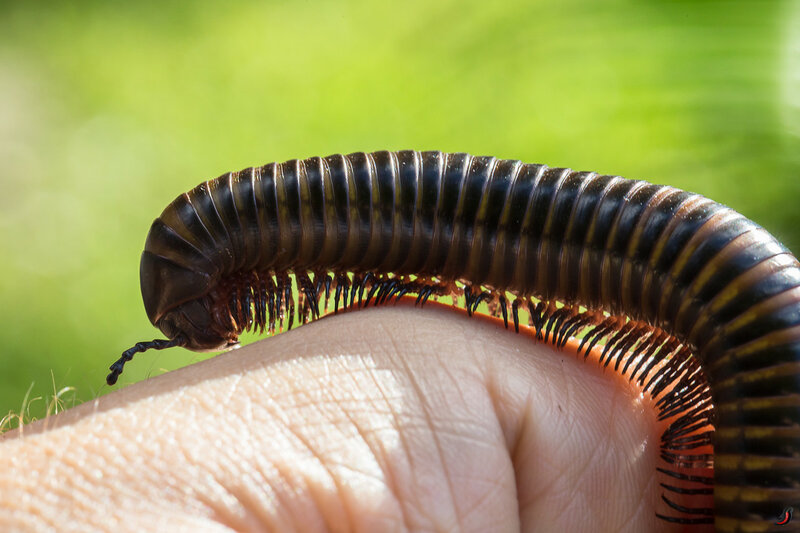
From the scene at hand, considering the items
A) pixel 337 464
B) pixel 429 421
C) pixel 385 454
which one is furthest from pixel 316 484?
pixel 429 421

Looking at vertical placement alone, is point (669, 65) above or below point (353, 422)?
above

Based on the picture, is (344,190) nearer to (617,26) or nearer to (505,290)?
(505,290)

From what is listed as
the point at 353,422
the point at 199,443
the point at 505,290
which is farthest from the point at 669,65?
the point at 199,443

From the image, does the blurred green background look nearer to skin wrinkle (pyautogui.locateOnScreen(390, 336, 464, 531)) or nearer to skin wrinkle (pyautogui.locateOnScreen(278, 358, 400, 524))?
skin wrinkle (pyautogui.locateOnScreen(390, 336, 464, 531))

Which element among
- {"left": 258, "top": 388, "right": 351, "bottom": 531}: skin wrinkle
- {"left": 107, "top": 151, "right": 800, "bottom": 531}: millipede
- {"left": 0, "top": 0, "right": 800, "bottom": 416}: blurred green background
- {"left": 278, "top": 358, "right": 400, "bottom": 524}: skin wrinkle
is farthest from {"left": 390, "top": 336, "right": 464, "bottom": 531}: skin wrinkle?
{"left": 0, "top": 0, "right": 800, "bottom": 416}: blurred green background

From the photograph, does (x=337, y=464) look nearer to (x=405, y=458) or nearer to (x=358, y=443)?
(x=358, y=443)
